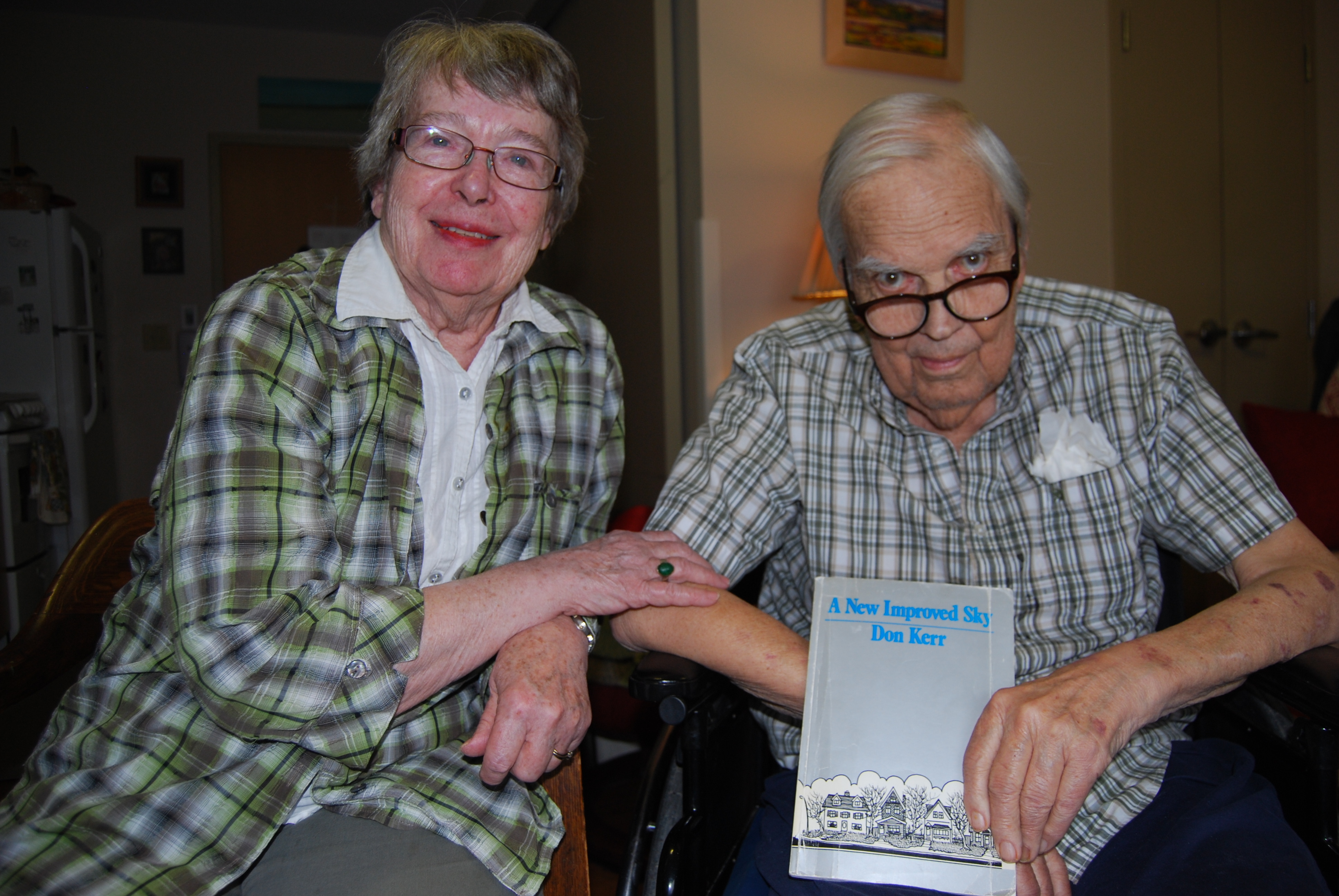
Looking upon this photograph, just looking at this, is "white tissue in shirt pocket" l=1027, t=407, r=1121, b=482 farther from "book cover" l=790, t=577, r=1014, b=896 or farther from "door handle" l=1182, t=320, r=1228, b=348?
"door handle" l=1182, t=320, r=1228, b=348

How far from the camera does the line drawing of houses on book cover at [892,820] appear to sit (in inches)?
34.0

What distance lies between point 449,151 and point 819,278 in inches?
61.4

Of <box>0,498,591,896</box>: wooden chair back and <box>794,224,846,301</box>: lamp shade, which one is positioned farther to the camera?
<box>794,224,846,301</box>: lamp shade

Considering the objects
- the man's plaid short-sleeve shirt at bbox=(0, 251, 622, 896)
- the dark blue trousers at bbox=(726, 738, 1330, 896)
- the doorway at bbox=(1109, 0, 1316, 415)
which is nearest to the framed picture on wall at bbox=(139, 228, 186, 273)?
the man's plaid short-sleeve shirt at bbox=(0, 251, 622, 896)

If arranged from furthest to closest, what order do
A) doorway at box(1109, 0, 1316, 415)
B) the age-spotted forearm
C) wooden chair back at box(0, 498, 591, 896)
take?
1. doorway at box(1109, 0, 1316, 415)
2. wooden chair back at box(0, 498, 591, 896)
3. the age-spotted forearm

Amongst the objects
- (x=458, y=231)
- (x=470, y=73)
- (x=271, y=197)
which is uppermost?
(x=271, y=197)

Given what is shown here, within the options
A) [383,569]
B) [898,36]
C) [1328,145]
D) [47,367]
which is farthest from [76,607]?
[1328,145]

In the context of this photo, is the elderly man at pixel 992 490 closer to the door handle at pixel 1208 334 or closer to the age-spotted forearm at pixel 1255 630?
the age-spotted forearm at pixel 1255 630

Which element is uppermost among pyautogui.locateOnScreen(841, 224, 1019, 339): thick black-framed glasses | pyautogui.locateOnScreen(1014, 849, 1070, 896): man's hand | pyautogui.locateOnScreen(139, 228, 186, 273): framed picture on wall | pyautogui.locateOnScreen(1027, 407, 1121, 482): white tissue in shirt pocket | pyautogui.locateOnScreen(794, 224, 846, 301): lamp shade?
pyautogui.locateOnScreen(139, 228, 186, 273): framed picture on wall

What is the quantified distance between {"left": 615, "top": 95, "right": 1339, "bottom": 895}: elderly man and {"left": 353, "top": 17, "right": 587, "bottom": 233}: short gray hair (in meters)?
0.42

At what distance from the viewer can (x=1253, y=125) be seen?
11.5ft

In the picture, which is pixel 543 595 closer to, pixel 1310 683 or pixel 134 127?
pixel 1310 683

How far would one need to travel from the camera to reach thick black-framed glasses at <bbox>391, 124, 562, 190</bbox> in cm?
115

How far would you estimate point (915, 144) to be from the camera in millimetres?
1154
